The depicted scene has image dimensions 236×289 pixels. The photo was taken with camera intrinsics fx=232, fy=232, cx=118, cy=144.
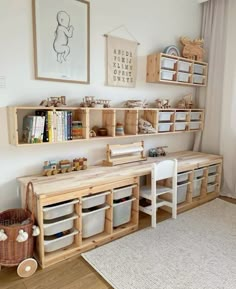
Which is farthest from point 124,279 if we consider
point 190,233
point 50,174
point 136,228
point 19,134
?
point 19,134

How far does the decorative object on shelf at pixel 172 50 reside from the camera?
115 inches

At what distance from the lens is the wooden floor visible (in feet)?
5.42

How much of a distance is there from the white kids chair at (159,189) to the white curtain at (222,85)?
3.82 ft

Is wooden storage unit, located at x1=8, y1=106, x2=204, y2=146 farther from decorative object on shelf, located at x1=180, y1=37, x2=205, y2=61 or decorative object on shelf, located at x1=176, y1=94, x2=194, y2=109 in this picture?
decorative object on shelf, located at x1=180, y1=37, x2=205, y2=61

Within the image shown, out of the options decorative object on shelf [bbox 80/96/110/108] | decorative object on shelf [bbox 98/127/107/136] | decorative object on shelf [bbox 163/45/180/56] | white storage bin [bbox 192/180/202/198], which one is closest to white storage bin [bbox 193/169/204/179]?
white storage bin [bbox 192/180/202/198]

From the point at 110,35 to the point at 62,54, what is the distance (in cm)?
63

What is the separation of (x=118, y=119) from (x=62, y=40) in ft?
3.45

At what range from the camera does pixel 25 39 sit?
2.04 meters

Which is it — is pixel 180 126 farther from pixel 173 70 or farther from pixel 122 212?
pixel 122 212

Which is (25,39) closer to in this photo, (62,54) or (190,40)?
(62,54)

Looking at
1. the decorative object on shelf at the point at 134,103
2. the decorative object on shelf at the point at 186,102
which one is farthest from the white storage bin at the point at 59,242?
the decorative object on shelf at the point at 186,102

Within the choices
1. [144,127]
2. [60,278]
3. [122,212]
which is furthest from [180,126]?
[60,278]

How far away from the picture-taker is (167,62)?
113 inches

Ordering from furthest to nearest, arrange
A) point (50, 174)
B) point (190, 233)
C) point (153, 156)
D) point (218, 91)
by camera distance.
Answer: point (218, 91), point (153, 156), point (190, 233), point (50, 174)
